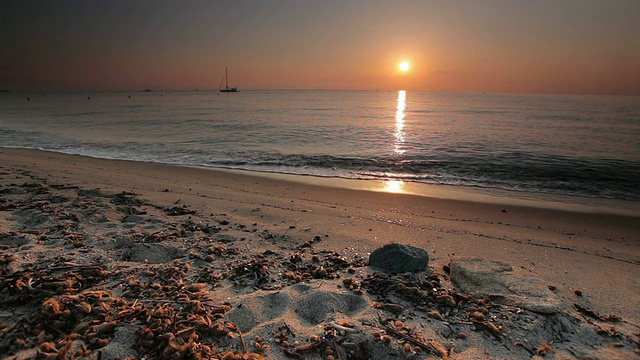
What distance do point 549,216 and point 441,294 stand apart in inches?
215

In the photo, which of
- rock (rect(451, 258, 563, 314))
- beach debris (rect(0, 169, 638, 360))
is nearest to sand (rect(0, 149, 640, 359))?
beach debris (rect(0, 169, 638, 360))

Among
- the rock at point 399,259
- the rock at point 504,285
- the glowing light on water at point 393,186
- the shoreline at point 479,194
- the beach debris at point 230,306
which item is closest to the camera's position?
the beach debris at point 230,306

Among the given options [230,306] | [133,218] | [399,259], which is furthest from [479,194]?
[133,218]

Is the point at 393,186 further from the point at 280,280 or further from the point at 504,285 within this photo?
the point at 280,280

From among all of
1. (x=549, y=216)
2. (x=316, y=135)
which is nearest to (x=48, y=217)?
(x=549, y=216)

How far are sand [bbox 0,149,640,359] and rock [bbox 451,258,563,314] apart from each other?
116 mm

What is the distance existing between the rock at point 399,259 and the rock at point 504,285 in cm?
41

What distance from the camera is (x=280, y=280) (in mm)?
3826

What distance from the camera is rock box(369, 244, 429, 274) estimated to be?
405 centimetres

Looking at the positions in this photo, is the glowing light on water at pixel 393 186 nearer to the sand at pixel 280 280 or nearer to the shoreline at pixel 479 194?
the shoreline at pixel 479 194

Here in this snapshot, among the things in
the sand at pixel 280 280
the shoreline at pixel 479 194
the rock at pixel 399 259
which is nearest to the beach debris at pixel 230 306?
the sand at pixel 280 280

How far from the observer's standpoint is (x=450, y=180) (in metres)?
11.0

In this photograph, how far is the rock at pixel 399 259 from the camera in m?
4.05

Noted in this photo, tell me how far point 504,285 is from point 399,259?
118 cm
